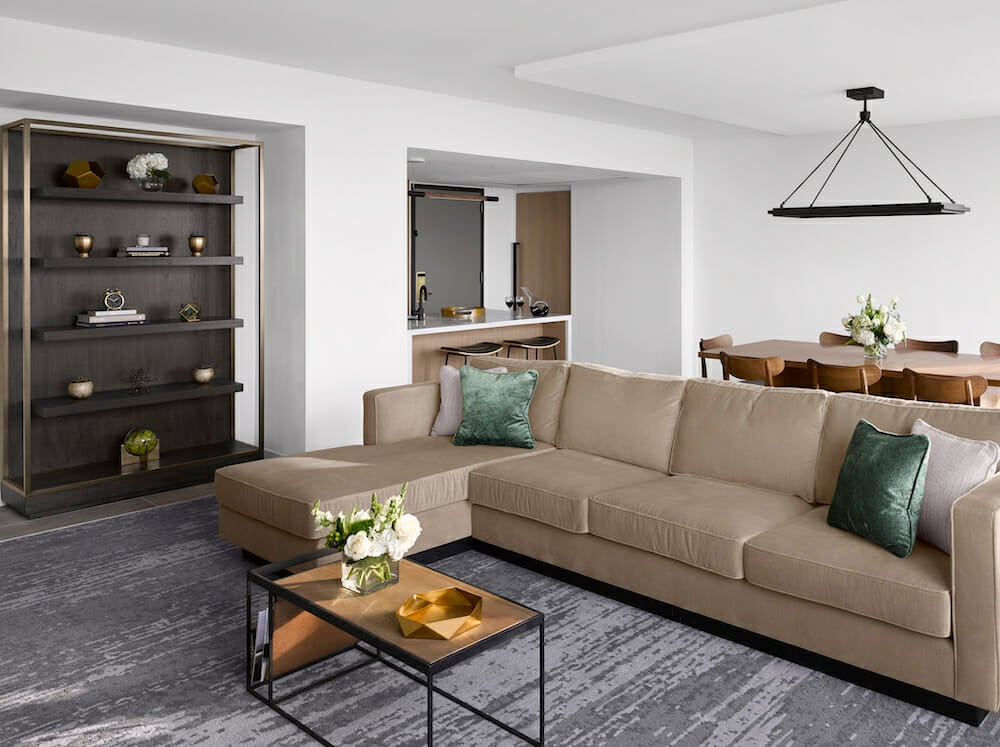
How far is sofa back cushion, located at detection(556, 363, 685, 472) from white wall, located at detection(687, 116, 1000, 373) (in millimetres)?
4237

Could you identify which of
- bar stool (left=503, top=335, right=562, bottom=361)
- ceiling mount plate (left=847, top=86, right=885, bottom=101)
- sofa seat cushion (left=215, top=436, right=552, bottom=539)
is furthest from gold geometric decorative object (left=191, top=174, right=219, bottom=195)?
ceiling mount plate (left=847, top=86, right=885, bottom=101)

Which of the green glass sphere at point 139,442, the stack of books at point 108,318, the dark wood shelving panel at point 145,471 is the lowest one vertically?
the dark wood shelving panel at point 145,471

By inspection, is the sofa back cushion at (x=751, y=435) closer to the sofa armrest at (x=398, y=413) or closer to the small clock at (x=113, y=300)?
the sofa armrest at (x=398, y=413)

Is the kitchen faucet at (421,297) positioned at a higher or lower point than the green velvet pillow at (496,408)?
higher

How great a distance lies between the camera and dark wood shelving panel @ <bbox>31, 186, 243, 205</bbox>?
16.5 feet

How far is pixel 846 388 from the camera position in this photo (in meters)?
5.42

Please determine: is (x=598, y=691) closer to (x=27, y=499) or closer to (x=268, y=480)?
(x=268, y=480)

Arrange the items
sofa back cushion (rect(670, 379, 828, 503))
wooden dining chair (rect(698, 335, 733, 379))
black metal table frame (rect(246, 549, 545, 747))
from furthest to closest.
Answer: wooden dining chair (rect(698, 335, 733, 379))
sofa back cushion (rect(670, 379, 828, 503))
black metal table frame (rect(246, 549, 545, 747))

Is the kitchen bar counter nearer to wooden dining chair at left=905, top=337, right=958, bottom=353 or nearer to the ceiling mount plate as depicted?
wooden dining chair at left=905, top=337, right=958, bottom=353

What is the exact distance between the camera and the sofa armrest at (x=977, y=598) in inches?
108

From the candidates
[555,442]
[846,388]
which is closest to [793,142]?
[846,388]

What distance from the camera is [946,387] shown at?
506cm

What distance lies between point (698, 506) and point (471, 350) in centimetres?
424

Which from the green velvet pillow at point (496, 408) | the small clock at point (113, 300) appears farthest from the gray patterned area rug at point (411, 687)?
the small clock at point (113, 300)
